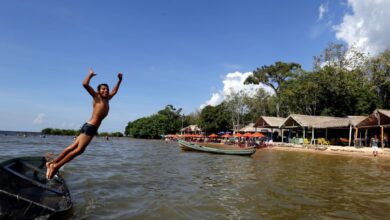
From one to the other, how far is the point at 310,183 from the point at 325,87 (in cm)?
3487

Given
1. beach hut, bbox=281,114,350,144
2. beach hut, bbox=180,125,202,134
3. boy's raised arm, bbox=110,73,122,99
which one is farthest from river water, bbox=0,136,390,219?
beach hut, bbox=180,125,202,134

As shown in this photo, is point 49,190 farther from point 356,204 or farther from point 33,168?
point 356,204

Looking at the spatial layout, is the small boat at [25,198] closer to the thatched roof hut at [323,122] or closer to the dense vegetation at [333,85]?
the thatched roof hut at [323,122]

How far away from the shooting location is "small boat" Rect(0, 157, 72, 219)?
4414 mm

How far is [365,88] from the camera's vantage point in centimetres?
4175

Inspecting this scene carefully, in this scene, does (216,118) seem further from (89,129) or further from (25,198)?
(25,198)

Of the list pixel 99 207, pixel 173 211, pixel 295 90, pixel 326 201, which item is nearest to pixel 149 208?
pixel 173 211

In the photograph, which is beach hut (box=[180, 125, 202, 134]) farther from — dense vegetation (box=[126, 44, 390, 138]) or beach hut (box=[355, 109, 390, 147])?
beach hut (box=[355, 109, 390, 147])

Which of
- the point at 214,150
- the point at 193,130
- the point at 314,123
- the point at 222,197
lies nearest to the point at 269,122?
the point at 314,123

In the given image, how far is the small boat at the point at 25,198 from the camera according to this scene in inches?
174

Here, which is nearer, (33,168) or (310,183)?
(33,168)

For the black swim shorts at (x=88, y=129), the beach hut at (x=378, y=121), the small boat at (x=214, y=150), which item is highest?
the beach hut at (x=378, y=121)

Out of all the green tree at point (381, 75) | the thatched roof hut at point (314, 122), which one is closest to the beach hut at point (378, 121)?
the thatched roof hut at point (314, 122)

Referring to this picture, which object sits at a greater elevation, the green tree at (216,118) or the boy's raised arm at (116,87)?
the green tree at (216,118)
